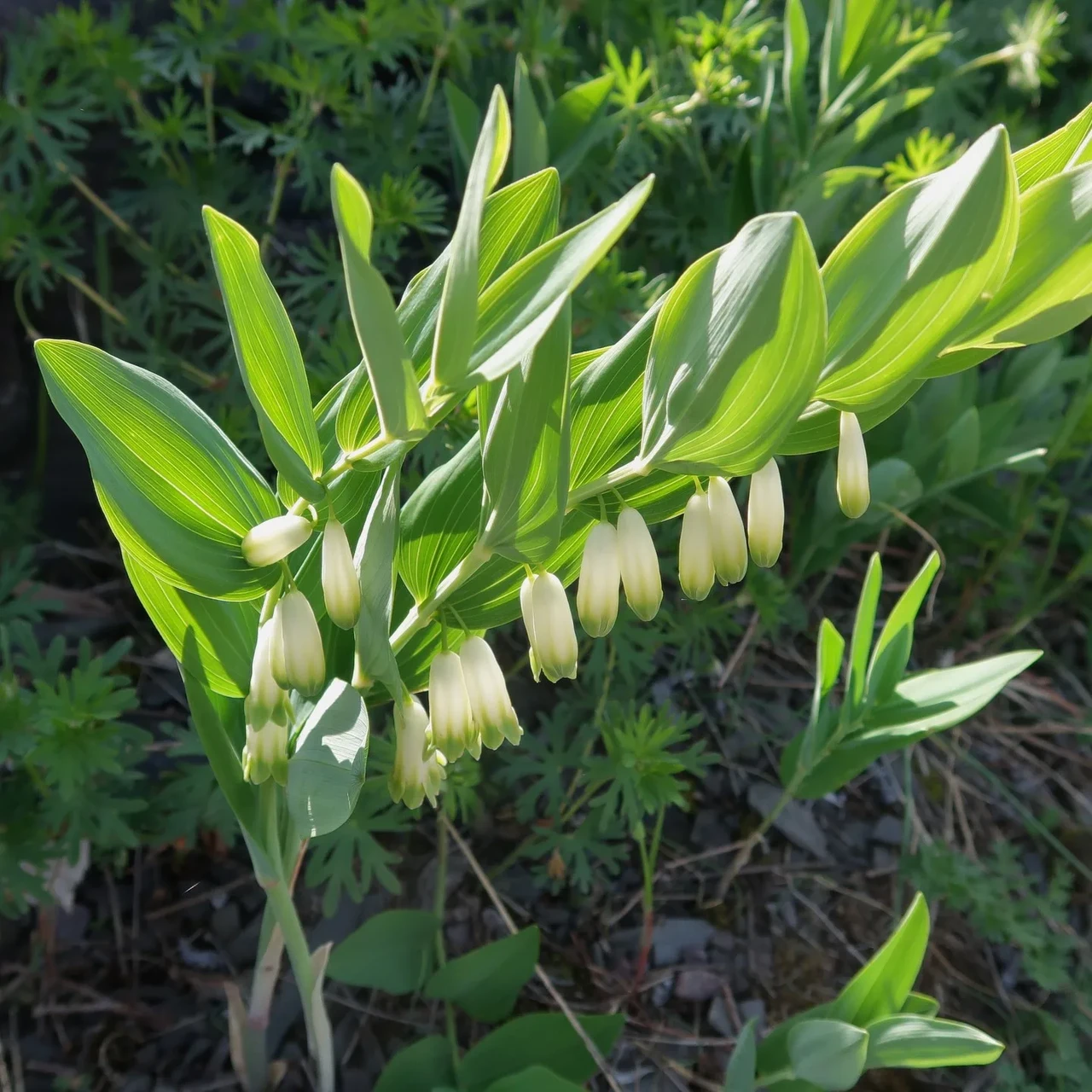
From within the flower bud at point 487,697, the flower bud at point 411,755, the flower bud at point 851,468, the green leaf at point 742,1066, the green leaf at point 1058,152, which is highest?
Result: the green leaf at point 1058,152

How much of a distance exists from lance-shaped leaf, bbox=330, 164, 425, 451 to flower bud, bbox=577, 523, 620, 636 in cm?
16

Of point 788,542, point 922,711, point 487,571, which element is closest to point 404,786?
point 487,571

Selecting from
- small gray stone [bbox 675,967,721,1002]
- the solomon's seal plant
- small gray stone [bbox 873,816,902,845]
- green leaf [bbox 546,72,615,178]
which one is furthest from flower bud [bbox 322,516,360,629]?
small gray stone [bbox 873,816,902,845]

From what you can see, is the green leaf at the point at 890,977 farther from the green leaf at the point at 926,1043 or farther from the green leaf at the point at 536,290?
the green leaf at the point at 536,290

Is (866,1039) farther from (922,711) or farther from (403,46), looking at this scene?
(403,46)

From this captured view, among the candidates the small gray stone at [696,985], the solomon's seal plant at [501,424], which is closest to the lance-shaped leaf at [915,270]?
the solomon's seal plant at [501,424]

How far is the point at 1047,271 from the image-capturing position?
539 millimetres

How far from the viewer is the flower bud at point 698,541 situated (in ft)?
2.07

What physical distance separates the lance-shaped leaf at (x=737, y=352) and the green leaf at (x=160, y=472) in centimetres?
29

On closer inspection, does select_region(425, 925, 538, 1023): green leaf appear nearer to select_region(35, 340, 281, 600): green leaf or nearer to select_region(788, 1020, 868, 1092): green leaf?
select_region(788, 1020, 868, 1092): green leaf

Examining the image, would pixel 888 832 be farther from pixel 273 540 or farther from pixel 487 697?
pixel 273 540

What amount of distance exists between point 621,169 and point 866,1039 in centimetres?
118

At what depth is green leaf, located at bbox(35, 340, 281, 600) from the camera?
59 cm

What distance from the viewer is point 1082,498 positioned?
185cm
